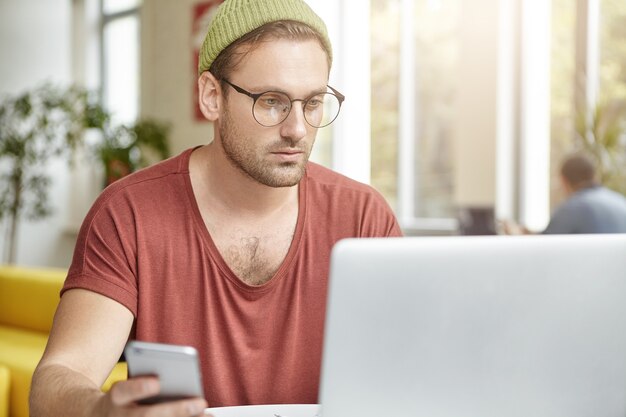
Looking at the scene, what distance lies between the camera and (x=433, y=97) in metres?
6.16

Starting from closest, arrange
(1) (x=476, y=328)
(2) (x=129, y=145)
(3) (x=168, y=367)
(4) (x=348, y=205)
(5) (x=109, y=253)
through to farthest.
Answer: (3) (x=168, y=367)
(1) (x=476, y=328)
(5) (x=109, y=253)
(4) (x=348, y=205)
(2) (x=129, y=145)

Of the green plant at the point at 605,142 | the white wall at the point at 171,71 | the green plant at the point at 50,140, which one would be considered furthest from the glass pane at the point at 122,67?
the green plant at the point at 605,142

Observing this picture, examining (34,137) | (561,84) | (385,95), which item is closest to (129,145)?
(34,137)

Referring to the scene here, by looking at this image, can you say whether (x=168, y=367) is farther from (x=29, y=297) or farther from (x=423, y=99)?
(x=423, y=99)

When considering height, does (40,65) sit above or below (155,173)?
above

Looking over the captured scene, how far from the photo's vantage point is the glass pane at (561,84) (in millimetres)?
5355

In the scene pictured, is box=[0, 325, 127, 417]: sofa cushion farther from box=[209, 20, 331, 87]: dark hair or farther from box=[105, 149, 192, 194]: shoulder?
box=[209, 20, 331, 87]: dark hair

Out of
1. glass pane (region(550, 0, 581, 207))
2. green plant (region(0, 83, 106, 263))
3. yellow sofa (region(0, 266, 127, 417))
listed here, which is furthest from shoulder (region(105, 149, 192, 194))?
green plant (region(0, 83, 106, 263))

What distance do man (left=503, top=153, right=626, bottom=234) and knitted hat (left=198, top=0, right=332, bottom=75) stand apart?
3.14 m

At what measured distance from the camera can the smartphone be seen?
0.82 m

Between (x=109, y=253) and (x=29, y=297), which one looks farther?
(x=29, y=297)

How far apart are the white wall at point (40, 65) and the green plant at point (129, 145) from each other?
149 centimetres

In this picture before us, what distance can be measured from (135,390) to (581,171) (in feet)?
13.2

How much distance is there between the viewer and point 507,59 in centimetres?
562
